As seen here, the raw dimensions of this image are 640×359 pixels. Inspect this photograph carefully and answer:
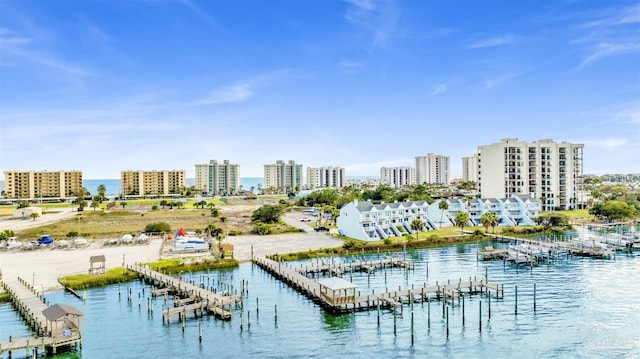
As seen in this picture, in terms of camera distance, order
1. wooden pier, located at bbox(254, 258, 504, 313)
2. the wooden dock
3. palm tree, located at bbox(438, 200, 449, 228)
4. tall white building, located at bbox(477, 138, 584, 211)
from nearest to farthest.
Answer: wooden pier, located at bbox(254, 258, 504, 313), the wooden dock, palm tree, located at bbox(438, 200, 449, 228), tall white building, located at bbox(477, 138, 584, 211)

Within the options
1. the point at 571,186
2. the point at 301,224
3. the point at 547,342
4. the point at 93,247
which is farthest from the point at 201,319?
the point at 571,186

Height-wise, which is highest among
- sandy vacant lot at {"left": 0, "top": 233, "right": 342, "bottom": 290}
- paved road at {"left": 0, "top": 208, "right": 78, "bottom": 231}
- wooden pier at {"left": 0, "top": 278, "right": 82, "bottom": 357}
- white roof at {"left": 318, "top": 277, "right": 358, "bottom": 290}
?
paved road at {"left": 0, "top": 208, "right": 78, "bottom": 231}

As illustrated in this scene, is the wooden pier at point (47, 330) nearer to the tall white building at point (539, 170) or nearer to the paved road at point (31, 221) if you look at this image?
the paved road at point (31, 221)

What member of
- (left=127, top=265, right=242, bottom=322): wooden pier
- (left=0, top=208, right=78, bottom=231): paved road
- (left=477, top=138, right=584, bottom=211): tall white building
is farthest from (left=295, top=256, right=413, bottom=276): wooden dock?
(left=477, top=138, right=584, bottom=211): tall white building

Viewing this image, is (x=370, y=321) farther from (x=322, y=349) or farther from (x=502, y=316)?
(x=502, y=316)

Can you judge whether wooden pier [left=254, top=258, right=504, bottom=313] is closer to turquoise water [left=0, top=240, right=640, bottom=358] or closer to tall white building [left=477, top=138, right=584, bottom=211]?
turquoise water [left=0, top=240, right=640, bottom=358]

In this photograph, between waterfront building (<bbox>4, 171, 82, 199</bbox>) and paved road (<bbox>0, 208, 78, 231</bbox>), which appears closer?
paved road (<bbox>0, 208, 78, 231</bbox>)

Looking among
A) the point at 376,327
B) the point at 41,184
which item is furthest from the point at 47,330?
the point at 41,184
